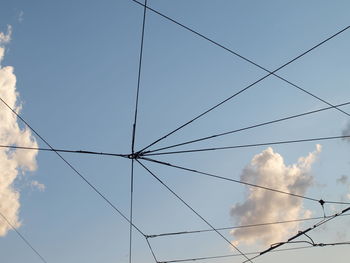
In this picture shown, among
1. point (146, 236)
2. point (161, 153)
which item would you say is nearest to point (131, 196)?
point (146, 236)

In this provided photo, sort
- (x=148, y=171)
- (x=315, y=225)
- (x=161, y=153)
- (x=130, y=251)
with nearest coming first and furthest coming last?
(x=161, y=153) < (x=148, y=171) < (x=315, y=225) < (x=130, y=251)

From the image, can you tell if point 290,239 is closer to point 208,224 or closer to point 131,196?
point 208,224

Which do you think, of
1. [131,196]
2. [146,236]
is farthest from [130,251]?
[131,196]

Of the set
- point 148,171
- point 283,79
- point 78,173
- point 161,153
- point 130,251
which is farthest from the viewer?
point 130,251

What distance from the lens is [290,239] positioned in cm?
1689

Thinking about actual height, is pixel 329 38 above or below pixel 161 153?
above

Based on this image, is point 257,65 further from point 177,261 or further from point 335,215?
point 177,261

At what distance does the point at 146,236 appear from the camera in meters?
20.1

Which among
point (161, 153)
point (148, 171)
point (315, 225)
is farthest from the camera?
point (315, 225)

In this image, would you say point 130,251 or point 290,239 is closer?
point 290,239

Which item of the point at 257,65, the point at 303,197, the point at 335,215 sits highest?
the point at 257,65

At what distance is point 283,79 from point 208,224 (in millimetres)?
8077

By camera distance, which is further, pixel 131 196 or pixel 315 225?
pixel 131 196

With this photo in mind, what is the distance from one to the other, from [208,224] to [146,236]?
3152 mm
